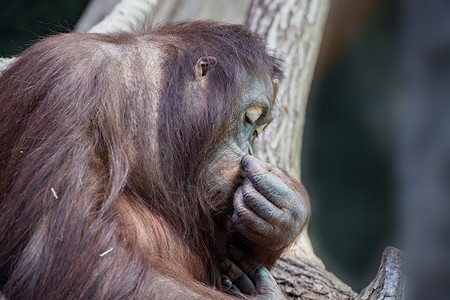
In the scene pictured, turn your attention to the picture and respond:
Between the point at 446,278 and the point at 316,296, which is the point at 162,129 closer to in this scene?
the point at 316,296

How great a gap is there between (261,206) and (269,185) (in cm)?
8

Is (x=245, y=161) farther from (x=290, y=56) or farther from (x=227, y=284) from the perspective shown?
(x=290, y=56)

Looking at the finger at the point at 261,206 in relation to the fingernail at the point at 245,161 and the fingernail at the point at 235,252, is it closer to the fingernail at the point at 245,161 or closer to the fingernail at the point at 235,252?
the fingernail at the point at 245,161

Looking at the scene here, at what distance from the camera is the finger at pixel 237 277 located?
2434 millimetres

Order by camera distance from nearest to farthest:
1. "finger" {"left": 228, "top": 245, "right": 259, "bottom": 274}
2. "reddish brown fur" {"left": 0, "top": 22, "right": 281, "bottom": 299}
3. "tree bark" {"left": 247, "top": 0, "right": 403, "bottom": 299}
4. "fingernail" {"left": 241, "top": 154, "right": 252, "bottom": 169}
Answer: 1. "reddish brown fur" {"left": 0, "top": 22, "right": 281, "bottom": 299}
2. "fingernail" {"left": 241, "top": 154, "right": 252, "bottom": 169}
3. "finger" {"left": 228, "top": 245, "right": 259, "bottom": 274}
4. "tree bark" {"left": 247, "top": 0, "right": 403, "bottom": 299}

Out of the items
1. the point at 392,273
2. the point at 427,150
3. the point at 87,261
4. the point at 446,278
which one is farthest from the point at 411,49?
the point at 392,273

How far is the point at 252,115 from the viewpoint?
2492 mm

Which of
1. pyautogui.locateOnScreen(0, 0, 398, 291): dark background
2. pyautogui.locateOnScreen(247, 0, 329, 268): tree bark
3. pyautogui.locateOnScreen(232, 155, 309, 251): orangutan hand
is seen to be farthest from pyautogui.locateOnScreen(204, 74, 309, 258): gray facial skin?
pyautogui.locateOnScreen(0, 0, 398, 291): dark background

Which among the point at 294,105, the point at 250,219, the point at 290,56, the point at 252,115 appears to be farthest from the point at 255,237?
the point at 290,56

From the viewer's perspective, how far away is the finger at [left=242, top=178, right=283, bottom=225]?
2211 mm

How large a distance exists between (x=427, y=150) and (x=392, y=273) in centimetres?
205

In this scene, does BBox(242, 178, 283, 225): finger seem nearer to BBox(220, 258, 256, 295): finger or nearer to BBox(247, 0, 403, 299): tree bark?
BBox(220, 258, 256, 295): finger

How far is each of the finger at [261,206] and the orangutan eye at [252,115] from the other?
35cm

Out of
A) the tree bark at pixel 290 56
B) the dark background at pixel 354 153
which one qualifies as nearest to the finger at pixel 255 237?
the tree bark at pixel 290 56
